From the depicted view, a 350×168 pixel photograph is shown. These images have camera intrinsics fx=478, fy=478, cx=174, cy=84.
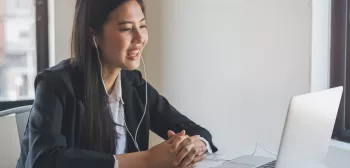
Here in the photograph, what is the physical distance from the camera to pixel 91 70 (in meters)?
1.41

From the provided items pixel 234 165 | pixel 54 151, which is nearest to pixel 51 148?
pixel 54 151

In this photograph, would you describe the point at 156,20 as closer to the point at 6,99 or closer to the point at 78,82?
the point at 6,99

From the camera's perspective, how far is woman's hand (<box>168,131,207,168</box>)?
1.27 metres

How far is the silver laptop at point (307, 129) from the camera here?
1016 mm

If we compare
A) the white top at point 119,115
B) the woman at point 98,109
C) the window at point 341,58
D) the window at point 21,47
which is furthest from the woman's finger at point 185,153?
the window at point 21,47

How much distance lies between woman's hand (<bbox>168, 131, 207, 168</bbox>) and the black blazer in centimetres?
17

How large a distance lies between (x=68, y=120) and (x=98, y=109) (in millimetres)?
95

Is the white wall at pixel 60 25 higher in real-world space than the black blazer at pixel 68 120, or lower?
higher

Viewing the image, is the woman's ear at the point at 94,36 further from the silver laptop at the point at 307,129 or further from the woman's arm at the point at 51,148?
the silver laptop at the point at 307,129

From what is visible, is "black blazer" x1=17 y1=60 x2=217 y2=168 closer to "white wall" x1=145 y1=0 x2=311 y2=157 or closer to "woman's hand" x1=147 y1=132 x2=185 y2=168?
"woman's hand" x1=147 y1=132 x2=185 y2=168

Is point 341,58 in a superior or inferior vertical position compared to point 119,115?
superior

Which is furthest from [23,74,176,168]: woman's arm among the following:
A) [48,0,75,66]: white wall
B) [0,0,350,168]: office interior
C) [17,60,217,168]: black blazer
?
[48,0,75,66]: white wall

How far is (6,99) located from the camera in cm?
261

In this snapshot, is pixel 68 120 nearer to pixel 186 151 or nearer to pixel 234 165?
pixel 186 151
